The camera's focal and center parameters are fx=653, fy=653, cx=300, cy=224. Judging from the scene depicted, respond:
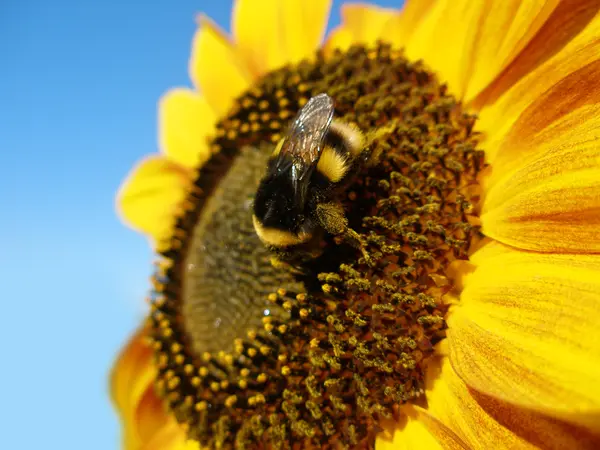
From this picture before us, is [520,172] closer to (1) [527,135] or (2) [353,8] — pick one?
(1) [527,135]

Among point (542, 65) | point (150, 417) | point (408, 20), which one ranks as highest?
point (408, 20)

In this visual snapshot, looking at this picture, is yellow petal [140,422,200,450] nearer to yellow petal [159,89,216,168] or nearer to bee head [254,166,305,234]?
bee head [254,166,305,234]

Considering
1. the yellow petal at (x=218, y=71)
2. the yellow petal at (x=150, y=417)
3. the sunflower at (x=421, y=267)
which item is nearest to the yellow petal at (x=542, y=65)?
the sunflower at (x=421, y=267)

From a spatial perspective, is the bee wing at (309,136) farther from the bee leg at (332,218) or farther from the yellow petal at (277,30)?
the yellow petal at (277,30)

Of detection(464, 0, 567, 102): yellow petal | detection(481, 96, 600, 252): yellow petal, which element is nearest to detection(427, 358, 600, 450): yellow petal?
detection(481, 96, 600, 252): yellow petal

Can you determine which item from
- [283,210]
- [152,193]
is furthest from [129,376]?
[283,210]

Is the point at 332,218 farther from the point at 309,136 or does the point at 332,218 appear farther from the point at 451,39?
the point at 451,39
